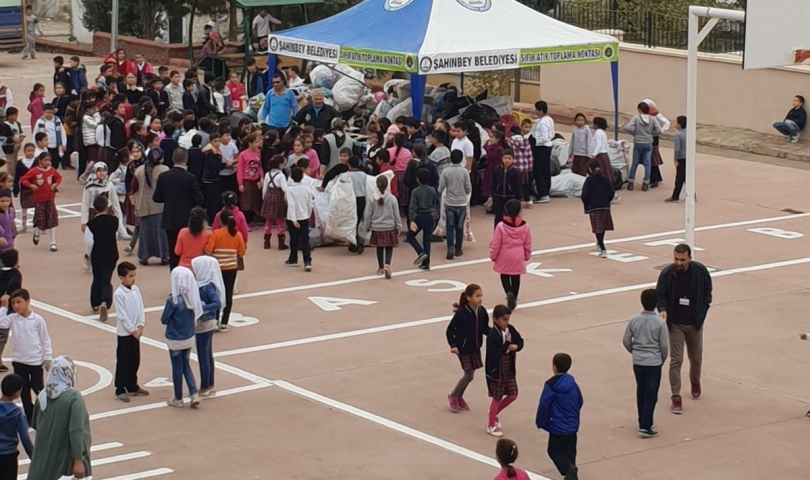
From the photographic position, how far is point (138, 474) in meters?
12.0

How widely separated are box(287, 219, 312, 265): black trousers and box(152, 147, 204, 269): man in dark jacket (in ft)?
4.39

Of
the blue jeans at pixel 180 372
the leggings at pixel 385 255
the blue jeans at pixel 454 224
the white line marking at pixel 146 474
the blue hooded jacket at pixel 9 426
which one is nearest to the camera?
the blue hooded jacket at pixel 9 426

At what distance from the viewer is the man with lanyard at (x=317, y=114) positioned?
2391 centimetres

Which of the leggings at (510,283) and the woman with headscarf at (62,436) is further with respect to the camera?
the leggings at (510,283)

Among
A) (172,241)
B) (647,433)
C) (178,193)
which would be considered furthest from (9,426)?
(172,241)

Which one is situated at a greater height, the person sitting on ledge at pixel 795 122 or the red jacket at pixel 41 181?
the person sitting on ledge at pixel 795 122

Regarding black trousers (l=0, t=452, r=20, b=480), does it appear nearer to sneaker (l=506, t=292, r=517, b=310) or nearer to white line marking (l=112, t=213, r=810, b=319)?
white line marking (l=112, t=213, r=810, b=319)

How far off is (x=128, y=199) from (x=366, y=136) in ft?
17.0

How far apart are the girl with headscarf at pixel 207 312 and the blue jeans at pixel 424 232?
200 inches

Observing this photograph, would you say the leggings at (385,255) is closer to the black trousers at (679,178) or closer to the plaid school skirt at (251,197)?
the plaid school skirt at (251,197)

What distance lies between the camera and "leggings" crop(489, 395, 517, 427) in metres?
12.9

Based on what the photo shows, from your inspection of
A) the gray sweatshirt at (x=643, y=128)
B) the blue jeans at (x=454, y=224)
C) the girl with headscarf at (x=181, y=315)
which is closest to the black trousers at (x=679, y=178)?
the gray sweatshirt at (x=643, y=128)

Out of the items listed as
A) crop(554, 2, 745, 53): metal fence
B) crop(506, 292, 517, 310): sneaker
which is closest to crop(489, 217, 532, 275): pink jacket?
crop(506, 292, 517, 310): sneaker

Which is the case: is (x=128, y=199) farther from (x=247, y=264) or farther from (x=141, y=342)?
(x=141, y=342)
